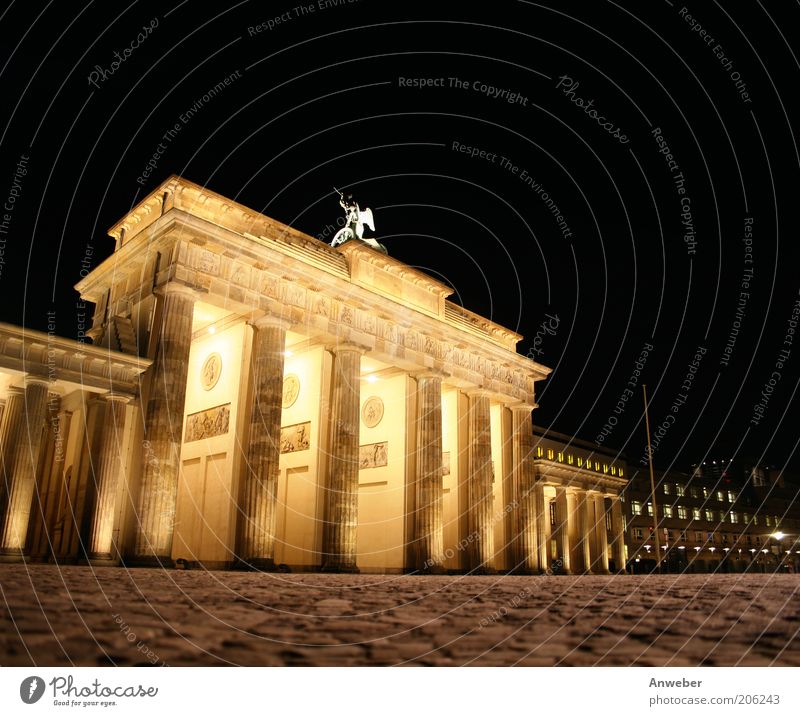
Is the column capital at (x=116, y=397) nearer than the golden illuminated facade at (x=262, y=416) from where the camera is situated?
No

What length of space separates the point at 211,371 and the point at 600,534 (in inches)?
1413

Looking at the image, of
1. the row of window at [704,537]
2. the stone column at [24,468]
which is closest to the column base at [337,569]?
the stone column at [24,468]

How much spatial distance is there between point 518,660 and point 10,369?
19.9 meters

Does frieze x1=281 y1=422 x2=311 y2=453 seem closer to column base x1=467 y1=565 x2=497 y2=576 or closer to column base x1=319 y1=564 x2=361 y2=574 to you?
column base x1=319 y1=564 x2=361 y2=574

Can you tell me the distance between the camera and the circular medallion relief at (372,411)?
1330 inches

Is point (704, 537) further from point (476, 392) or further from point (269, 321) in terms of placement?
point (269, 321)

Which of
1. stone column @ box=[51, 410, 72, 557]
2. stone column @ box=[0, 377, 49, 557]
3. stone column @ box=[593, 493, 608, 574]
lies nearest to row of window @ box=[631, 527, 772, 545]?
stone column @ box=[593, 493, 608, 574]

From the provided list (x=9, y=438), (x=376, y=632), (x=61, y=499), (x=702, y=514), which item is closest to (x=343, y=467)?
(x=61, y=499)

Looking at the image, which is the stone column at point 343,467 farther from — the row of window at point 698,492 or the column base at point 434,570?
the row of window at point 698,492

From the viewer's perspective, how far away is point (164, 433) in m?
21.4

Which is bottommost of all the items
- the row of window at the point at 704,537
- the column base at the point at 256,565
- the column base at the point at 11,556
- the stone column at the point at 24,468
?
the column base at the point at 256,565

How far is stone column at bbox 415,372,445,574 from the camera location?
97.3ft

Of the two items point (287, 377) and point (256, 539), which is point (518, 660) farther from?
point (287, 377)

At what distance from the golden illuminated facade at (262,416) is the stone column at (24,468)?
0.05m
